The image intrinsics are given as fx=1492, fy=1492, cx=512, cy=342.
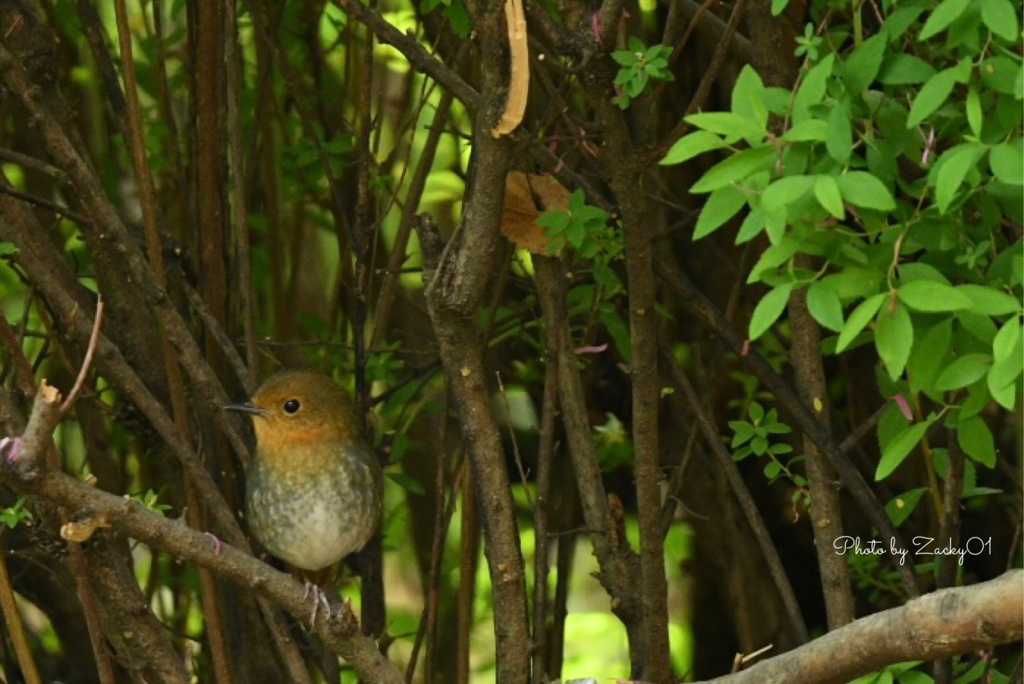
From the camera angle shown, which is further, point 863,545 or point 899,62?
point 863,545

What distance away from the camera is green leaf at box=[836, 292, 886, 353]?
6.44 feet

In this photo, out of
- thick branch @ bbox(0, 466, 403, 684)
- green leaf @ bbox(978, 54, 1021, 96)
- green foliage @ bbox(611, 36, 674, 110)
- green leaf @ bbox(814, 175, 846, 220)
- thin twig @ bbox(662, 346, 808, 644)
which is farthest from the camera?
thin twig @ bbox(662, 346, 808, 644)

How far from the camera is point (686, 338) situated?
4.44m

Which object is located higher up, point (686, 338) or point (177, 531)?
point (686, 338)

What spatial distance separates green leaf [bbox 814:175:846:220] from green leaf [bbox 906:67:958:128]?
0.69ft

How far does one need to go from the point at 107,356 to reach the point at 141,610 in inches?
22.7

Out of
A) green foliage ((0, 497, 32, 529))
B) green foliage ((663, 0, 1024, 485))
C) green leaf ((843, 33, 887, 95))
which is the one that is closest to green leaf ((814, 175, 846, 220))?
green foliage ((663, 0, 1024, 485))

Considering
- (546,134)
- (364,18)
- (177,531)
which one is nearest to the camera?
(177,531)

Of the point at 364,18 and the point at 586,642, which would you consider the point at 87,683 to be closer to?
the point at 586,642

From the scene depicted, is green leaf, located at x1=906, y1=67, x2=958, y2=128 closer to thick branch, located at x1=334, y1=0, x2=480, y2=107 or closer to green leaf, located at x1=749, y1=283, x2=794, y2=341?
green leaf, located at x1=749, y1=283, x2=794, y2=341

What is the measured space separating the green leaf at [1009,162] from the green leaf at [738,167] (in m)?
0.29

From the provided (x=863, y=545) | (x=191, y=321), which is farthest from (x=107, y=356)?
(x=863, y=545)

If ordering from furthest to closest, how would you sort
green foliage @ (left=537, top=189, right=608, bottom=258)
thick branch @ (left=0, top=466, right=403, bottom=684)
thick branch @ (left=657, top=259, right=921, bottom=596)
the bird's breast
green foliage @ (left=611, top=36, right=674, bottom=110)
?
the bird's breast, thick branch @ (left=657, top=259, right=921, bottom=596), green foliage @ (left=537, top=189, right=608, bottom=258), green foliage @ (left=611, top=36, right=674, bottom=110), thick branch @ (left=0, top=466, right=403, bottom=684)

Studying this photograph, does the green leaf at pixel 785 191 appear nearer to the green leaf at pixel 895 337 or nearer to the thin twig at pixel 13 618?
the green leaf at pixel 895 337
